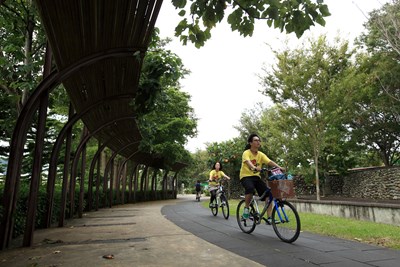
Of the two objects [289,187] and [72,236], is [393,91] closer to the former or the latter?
[289,187]

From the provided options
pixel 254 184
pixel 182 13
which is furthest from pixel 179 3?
pixel 254 184

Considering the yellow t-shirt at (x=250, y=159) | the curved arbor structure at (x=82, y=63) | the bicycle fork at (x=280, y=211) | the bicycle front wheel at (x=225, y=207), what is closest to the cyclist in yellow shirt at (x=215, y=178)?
the bicycle front wheel at (x=225, y=207)

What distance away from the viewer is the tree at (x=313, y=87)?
1427 centimetres

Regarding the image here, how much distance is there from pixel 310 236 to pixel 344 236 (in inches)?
23.0

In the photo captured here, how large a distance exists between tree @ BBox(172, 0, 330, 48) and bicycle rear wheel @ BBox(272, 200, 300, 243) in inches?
107

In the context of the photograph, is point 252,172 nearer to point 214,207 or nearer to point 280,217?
point 280,217

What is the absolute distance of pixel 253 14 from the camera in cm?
398

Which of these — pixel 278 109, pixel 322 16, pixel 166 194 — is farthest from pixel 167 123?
pixel 322 16

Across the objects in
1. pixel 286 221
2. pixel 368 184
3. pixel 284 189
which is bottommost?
pixel 286 221

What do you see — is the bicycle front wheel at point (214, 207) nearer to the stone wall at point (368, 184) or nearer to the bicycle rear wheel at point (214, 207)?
the bicycle rear wheel at point (214, 207)

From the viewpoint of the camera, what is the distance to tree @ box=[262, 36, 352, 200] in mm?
14266

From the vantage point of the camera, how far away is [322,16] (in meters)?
3.66

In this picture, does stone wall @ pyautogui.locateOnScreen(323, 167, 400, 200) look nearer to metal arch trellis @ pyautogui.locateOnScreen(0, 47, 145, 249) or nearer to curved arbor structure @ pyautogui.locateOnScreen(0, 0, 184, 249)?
curved arbor structure @ pyautogui.locateOnScreen(0, 0, 184, 249)

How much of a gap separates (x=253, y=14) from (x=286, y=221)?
3138 millimetres
